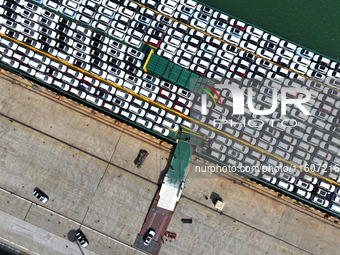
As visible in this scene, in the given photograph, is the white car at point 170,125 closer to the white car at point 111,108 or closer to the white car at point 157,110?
the white car at point 157,110

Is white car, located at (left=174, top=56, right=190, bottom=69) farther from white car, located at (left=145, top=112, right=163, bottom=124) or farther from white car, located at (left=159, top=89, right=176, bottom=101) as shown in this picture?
white car, located at (left=145, top=112, right=163, bottom=124)

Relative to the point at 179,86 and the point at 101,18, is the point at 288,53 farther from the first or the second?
the point at 101,18

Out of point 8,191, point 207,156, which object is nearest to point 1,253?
point 8,191

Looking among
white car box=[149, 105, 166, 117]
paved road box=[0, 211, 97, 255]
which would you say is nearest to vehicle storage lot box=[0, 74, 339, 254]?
paved road box=[0, 211, 97, 255]

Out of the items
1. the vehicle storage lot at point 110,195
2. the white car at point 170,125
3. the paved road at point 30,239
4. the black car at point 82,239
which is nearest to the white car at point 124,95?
the vehicle storage lot at point 110,195

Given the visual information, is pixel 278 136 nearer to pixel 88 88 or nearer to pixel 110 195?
pixel 110 195

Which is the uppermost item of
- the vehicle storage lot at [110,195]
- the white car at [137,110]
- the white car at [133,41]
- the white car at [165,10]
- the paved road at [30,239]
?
the white car at [165,10]
